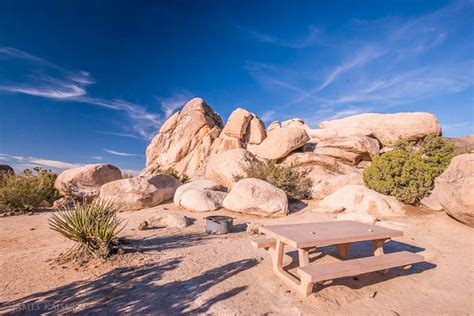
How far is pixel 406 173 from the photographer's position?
1041 centimetres

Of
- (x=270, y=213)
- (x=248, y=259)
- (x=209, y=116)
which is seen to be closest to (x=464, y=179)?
(x=270, y=213)

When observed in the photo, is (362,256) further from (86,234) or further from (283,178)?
(283,178)

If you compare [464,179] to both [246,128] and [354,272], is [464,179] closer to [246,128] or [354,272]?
[354,272]

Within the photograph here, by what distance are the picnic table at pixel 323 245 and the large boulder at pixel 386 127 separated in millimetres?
13281

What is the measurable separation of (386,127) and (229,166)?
38.3 ft

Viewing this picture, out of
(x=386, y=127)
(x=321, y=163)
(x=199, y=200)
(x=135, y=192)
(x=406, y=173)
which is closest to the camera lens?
(x=199, y=200)

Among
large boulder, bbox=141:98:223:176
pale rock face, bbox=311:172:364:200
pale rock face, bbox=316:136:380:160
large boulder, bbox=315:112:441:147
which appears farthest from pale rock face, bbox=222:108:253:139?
pale rock face, bbox=311:172:364:200

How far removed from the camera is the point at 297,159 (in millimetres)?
16391

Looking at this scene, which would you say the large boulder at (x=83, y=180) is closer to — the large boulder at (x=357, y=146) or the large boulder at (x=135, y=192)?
the large boulder at (x=135, y=192)

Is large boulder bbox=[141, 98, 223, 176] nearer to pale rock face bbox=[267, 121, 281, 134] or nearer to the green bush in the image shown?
pale rock face bbox=[267, 121, 281, 134]

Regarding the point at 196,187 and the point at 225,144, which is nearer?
the point at 196,187

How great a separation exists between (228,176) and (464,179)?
9648 millimetres

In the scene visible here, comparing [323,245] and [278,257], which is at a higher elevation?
[323,245]

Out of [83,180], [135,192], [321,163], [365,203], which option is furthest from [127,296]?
[321,163]
